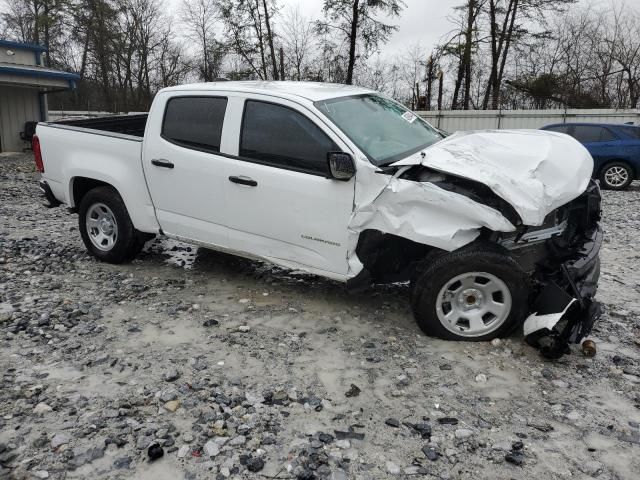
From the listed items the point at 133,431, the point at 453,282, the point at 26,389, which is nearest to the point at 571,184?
the point at 453,282

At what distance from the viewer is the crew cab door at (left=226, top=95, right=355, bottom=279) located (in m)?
4.20

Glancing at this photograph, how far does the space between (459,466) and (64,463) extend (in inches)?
79.5

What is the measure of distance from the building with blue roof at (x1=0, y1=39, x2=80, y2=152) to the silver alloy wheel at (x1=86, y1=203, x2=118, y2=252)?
13.3 metres

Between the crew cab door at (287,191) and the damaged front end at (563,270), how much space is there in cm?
131

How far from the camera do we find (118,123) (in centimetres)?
680

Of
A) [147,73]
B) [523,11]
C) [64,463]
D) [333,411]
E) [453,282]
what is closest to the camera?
[64,463]

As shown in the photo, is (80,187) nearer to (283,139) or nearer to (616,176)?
(283,139)

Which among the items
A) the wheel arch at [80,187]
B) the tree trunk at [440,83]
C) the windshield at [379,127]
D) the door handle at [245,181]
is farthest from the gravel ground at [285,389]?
the tree trunk at [440,83]

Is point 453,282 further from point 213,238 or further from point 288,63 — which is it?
point 288,63

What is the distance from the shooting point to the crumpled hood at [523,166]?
3.61 meters

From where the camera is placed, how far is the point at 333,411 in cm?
324

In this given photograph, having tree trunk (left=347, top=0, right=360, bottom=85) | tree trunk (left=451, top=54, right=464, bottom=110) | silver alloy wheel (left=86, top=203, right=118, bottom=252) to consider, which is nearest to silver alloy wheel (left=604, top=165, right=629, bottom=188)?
tree trunk (left=347, top=0, right=360, bottom=85)

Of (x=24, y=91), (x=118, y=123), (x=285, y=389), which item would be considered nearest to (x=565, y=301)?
(x=285, y=389)

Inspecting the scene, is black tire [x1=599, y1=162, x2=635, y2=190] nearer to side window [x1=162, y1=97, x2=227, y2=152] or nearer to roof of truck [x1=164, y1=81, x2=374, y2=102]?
roof of truck [x1=164, y1=81, x2=374, y2=102]
